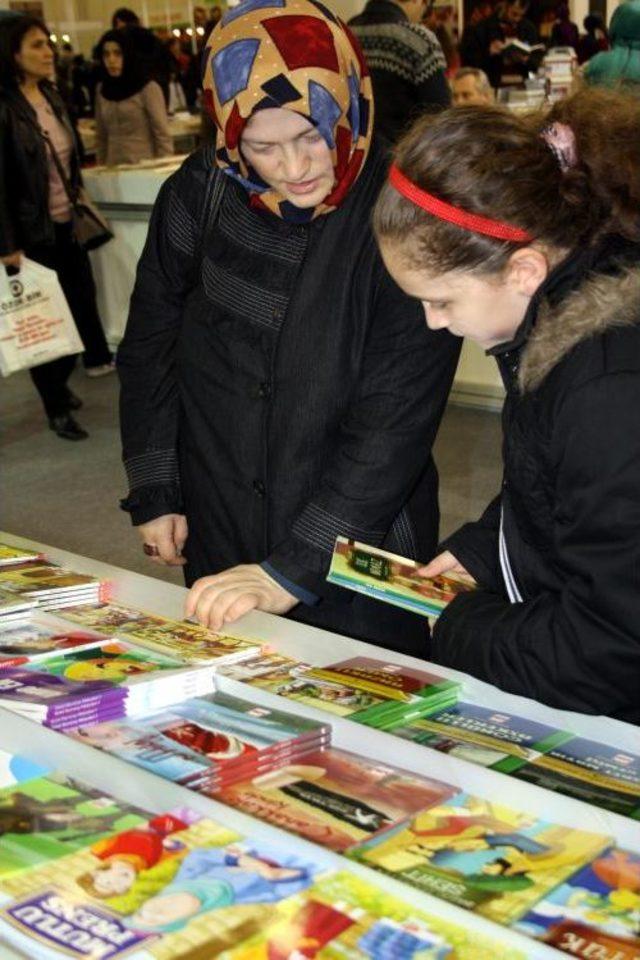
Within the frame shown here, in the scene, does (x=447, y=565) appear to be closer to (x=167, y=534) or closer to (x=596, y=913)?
(x=167, y=534)

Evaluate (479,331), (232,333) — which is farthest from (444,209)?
(232,333)

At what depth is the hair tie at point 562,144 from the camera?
1.47m

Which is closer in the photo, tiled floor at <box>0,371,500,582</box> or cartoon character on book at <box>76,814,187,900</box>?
cartoon character on book at <box>76,814,187,900</box>

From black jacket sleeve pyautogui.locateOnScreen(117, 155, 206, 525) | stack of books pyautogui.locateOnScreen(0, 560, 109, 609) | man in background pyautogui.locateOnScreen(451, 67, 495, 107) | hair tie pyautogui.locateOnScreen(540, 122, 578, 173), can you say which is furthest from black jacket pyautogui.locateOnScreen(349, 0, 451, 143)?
hair tie pyautogui.locateOnScreen(540, 122, 578, 173)

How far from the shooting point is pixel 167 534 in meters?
2.26

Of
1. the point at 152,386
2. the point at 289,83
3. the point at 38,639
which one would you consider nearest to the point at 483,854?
the point at 38,639

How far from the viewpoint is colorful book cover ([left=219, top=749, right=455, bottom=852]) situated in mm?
1218

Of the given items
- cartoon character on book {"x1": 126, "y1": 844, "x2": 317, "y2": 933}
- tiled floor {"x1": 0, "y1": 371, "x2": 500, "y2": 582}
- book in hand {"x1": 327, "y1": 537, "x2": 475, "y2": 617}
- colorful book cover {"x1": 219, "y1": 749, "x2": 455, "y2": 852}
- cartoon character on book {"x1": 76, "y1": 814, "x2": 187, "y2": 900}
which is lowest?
tiled floor {"x1": 0, "y1": 371, "x2": 500, "y2": 582}

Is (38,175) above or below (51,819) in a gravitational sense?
above

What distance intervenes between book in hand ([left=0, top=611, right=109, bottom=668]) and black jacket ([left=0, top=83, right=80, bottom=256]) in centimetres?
368

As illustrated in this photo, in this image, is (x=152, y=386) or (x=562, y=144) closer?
(x=562, y=144)

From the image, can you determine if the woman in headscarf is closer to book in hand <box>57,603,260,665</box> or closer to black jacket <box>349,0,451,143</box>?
book in hand <box>57,603,260,665</box>

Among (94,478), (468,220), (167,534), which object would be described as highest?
(468,220)

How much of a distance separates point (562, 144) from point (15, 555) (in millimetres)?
1158
